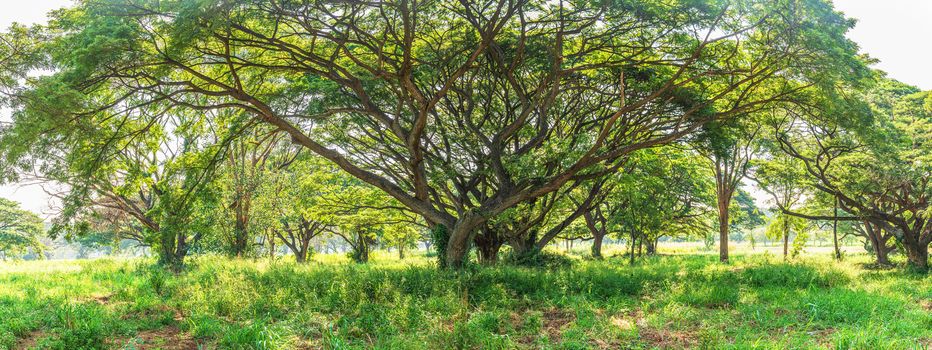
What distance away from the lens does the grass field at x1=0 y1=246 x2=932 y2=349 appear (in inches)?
280

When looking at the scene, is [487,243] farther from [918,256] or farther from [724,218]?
[918,256]

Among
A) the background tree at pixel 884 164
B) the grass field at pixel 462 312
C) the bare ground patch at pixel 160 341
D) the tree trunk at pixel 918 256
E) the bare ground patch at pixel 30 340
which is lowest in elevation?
the bare ground patch at pixel 160 341

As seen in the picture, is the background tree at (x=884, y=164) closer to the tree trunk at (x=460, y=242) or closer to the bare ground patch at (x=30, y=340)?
the tree trunk at (x=460, y=242)

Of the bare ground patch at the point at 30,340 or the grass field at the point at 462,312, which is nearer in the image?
the bare ground patch at the point at 30,340

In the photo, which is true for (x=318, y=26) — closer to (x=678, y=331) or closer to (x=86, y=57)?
(x=86, y=57)

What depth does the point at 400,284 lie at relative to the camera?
10.9 metres

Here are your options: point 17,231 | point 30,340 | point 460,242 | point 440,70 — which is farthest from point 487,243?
point 17,231

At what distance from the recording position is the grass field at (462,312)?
711 centimetres

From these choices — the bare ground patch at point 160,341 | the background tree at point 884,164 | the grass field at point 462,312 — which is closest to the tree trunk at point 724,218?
the background tree at point 884,164

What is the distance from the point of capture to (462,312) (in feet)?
27.9

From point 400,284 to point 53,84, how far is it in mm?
6804

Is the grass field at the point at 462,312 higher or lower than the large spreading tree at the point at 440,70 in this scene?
lower

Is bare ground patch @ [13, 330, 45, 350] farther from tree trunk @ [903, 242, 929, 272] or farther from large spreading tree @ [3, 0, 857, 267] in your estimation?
tree trunk @ [903, 242, 929, 272]

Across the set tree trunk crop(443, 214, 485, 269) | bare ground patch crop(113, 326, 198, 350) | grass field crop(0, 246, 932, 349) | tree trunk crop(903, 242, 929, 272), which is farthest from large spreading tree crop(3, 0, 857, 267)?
tree trunk crop(903, 242, 929, 272)
